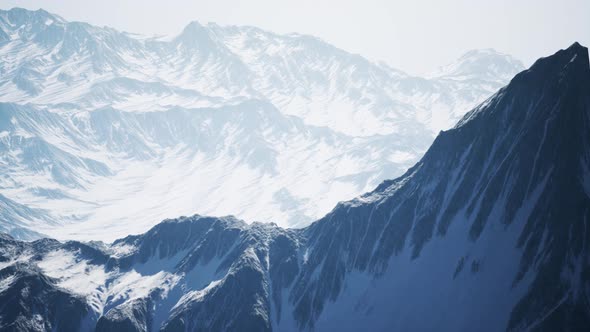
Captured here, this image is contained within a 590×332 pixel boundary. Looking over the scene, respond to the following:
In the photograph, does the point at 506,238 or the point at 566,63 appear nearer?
the point at 506,238

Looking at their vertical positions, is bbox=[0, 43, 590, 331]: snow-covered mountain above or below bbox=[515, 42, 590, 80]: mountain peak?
below

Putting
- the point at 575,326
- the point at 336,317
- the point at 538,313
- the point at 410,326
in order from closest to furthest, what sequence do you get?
1. the point at 575,326
2. the point at 538,313
3. the point at 410,326
4. the point at 336,317

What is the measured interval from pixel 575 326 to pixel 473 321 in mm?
29635

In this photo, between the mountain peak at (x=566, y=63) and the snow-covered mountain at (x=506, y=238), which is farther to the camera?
the mountain peak at (x=566, y=63)

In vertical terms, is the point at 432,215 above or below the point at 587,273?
above

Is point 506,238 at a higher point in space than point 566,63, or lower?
lower

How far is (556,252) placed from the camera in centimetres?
15650

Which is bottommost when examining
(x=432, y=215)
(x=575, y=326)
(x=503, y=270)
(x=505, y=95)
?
(x=575, y=326)

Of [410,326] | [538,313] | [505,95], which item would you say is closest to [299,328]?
[410,326]

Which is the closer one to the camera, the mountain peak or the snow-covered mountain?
the snow-covered mountain

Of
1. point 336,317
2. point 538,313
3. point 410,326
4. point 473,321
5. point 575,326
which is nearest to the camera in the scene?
point 575,326

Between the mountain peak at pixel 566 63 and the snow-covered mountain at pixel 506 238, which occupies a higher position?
the mountain peak at pixel 566 63

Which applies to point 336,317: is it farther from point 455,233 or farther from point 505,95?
point 505,95

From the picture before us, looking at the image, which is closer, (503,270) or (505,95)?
(503,270)
